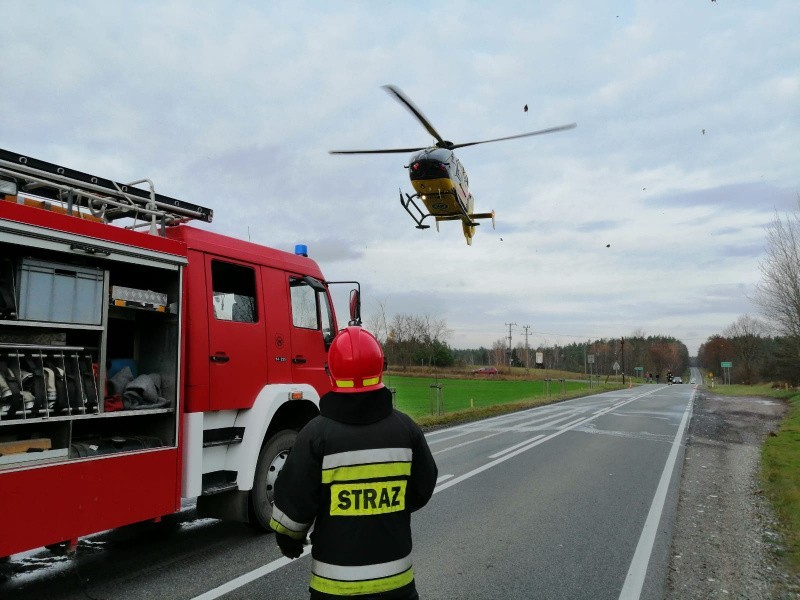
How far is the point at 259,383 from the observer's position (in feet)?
19.0

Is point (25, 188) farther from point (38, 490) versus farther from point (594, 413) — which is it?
point (594, 413)

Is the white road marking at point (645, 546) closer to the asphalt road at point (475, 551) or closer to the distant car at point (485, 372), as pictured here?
the asphalt road at point (475, 551)

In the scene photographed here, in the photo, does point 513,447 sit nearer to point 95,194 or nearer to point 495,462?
point 495,462

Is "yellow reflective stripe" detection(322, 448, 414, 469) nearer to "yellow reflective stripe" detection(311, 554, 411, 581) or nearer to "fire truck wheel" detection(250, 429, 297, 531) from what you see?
"yellow reflective stripe" detection(311, 554, 411, 581)

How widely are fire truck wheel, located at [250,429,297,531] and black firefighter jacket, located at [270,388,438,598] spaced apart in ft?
11.5

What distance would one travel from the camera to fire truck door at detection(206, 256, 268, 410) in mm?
5379

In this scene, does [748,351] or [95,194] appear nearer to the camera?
[95,194]

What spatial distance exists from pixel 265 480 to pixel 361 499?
376 centimetres

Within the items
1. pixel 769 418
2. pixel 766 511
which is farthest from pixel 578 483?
pixel 769 418

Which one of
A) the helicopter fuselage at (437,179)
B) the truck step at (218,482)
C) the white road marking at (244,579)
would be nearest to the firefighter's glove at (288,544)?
the white road marking at (244,579)

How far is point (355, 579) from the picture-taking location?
2.31 m

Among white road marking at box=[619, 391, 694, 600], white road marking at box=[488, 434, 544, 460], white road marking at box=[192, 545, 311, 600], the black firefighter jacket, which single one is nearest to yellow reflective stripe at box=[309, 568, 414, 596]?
the black firefighter jacket

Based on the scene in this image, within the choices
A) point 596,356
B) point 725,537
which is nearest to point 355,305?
point 725,537

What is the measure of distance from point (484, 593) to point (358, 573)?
2759 millimetres
